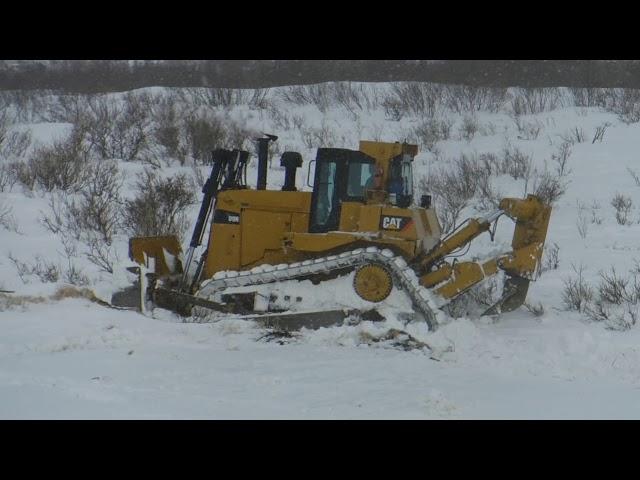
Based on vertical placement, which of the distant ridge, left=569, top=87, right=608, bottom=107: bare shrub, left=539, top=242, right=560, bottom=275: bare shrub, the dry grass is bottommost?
the dry grass

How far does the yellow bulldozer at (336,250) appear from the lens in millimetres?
8453

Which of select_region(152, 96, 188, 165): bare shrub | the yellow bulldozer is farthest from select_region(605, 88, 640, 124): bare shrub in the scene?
the yellow bulldozer

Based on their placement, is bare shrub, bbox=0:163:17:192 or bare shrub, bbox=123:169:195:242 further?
bare shrub, bbox=0:163:17:192

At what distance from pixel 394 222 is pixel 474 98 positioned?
52.3 feet

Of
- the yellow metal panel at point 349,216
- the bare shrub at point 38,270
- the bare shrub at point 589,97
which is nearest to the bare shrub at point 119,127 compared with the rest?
the bare shrub at point 38,270

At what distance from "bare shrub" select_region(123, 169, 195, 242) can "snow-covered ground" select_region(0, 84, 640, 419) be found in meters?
1.50

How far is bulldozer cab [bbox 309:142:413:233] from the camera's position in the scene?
9008 millimetres

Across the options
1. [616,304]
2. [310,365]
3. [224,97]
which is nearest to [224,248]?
[310,365]

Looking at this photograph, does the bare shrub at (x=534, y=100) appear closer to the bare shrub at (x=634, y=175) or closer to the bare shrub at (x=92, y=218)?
the bare shrub at (x=634, y=175)

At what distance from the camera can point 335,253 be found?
8.81 m

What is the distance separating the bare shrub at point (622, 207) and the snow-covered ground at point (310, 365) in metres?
1.64

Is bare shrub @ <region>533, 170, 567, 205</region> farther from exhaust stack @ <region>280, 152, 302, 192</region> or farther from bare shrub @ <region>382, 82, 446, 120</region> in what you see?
bare shrub @ <region>382, 82, 446, 120</region>

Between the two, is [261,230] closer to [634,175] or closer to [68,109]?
[634,175]

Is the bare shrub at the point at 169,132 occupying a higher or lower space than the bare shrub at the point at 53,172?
higher
